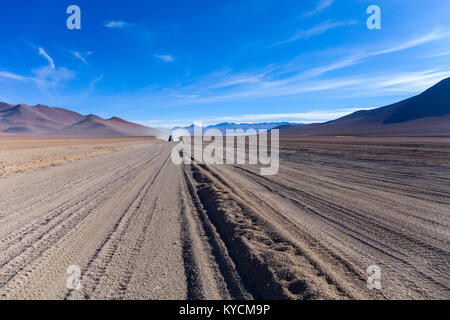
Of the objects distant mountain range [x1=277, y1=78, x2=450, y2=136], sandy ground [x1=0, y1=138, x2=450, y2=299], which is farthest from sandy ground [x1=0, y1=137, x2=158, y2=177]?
distant mountain range [x1=277, y1=78, x2=450, y2=136]

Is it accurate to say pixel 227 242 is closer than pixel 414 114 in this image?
Yes

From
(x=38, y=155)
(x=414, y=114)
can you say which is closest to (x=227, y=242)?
(x=38, y=155)

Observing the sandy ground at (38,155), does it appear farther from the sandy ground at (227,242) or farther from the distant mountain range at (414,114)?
the distant mountain range at (414,114)

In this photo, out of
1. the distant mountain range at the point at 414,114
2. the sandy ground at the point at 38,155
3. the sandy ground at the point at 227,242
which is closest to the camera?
the sandy ground at the point at 227,242

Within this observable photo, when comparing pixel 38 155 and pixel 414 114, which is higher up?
pixel 414 114

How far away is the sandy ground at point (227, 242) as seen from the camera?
2.90m

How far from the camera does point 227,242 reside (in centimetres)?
415

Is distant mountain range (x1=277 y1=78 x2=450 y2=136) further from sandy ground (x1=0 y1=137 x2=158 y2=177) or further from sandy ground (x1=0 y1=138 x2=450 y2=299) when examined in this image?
sandy ground (x1=0 y1=138 x2=450 y2=299)

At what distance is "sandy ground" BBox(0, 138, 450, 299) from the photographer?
9.53 feet

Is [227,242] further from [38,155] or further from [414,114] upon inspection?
[414,114]

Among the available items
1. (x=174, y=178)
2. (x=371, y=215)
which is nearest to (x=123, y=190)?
(x=174, y=178)

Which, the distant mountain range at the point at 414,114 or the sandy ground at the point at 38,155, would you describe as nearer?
the sandy ground at the point at 38,155

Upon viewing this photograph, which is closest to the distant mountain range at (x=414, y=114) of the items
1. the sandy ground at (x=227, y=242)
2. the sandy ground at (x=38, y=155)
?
the sandy ground at (x=38, y=155)
